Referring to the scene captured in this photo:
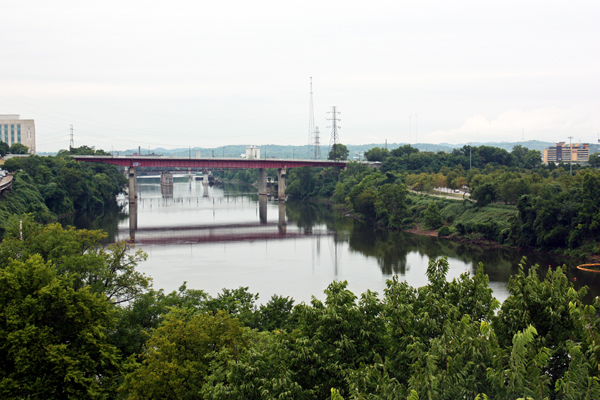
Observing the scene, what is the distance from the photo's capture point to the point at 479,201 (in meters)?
51.6

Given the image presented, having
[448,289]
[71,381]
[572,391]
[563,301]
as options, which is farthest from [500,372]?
[71,381]

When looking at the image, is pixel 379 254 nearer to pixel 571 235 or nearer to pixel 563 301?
pixel 571 235

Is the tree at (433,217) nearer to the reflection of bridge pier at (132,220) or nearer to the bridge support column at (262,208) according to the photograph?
the bridge support column at (262,208)

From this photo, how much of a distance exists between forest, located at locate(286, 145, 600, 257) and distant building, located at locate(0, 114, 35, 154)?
Answer: 65098 millimetres

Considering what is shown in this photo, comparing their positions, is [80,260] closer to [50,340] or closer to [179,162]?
[50,340]

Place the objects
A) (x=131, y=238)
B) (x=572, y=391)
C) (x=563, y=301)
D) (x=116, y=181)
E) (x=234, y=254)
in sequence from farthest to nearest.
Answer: (x=116, y=181) → (x=131, y=238) → (x=234, y=254) → (x=563, y=301) → (x=572, y=391)

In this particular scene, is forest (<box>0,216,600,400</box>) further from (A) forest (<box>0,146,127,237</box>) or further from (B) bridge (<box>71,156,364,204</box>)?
(B) bridge (<box>71,156,364,204</box>)

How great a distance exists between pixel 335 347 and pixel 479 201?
141 feet

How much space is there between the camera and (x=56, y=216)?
186 feet

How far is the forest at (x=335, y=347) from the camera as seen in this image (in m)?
9.55

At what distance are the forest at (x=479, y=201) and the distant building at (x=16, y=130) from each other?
65098 millimetres

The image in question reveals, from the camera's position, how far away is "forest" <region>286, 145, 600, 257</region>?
39.8 m

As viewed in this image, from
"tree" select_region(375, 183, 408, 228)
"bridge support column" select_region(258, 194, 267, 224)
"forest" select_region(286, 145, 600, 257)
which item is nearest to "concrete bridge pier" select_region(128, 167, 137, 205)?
"bridge support column" select_region(258, 194, 267, 224)

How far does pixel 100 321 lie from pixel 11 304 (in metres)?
2.36
